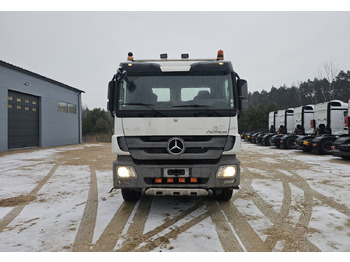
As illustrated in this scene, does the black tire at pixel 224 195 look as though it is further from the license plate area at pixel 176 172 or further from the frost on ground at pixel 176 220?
the license plate area at pixel 176 172

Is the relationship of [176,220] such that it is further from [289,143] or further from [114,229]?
[289,143]

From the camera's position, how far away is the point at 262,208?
4.77 m

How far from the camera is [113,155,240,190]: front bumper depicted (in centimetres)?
413

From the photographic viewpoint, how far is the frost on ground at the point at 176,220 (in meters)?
3.29

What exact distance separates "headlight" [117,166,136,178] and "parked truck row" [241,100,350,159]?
10805mm

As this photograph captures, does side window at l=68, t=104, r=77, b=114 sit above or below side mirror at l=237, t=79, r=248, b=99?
above

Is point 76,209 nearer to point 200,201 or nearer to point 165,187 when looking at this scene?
point 165,187

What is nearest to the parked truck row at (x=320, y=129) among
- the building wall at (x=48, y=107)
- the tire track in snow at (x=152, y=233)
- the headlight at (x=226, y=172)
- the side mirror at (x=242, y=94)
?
the side mirror at (x=242, y=94)

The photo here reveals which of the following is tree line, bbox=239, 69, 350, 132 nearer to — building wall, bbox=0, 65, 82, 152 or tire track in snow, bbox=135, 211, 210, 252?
building wall, bbox=0, 65, 82, 152

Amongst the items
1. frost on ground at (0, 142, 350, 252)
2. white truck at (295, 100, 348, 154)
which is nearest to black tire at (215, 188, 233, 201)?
frost on ground at (0, 142, 350, 252)

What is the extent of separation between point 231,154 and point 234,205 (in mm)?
1290

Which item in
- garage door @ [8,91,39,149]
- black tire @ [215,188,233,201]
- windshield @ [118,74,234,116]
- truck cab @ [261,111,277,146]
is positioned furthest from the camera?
truck cab @ [261,111,277,146]

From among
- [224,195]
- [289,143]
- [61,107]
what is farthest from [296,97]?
[224,195]

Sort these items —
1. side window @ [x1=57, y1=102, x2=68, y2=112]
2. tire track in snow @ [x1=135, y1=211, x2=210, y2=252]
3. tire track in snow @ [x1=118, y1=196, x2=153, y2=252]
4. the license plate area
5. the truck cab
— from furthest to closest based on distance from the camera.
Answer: side window @ [x1=57, y1=102, x2=68, y2=112], the truck cab, the license plate area, tire track in snow @ [x1=118, y1=196, x2=153, y2=252], tire track in snow @ [x1=135, y1=211, x2=210, y2=252]
